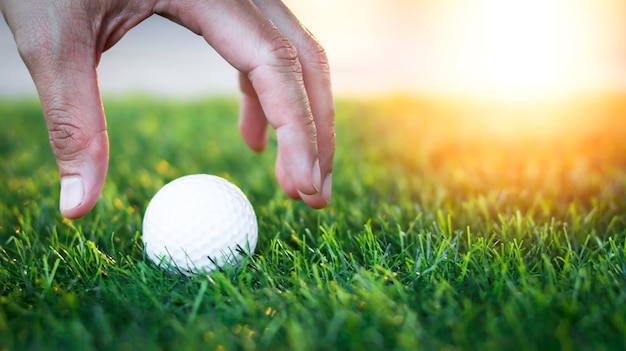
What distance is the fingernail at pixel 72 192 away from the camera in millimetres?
1851

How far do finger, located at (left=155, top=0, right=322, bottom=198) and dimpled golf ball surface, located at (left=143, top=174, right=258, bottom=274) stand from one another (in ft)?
0.91

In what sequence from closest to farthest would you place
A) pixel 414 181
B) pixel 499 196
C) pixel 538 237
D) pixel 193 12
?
1. pixel 193 12
2. pixel 538 237
3. pixel 499 196
4. pixel 414 181

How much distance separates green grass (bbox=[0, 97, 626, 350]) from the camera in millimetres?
1458

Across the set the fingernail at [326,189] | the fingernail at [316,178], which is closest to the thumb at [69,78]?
the fingernail at [316,178]

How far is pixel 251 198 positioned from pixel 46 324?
1.48 metres

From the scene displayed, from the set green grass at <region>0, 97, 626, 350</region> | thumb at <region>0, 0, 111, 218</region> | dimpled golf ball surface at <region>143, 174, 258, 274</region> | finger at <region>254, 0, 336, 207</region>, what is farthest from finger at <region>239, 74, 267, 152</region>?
thumb at <region>0, 0, 111, 218</region>

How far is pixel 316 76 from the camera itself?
2164 millimetres

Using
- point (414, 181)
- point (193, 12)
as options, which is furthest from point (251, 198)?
point (193, 12)

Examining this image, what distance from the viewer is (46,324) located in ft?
5.14

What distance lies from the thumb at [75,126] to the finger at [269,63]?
0.42 m

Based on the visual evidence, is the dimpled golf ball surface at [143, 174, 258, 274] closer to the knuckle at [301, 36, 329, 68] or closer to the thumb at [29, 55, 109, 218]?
the thumb at [29, 55, 109, 218]

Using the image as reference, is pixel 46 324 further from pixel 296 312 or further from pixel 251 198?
pixel 251 198

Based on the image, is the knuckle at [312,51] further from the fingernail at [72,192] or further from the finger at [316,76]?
the fingernail at [72,192]

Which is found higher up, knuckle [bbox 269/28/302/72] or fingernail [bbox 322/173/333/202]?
knuckle [bbox 269/28/302/72]
